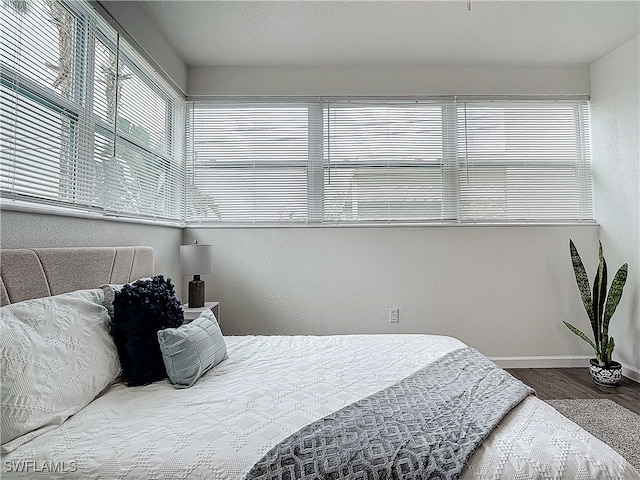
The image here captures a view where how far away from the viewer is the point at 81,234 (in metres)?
1.95

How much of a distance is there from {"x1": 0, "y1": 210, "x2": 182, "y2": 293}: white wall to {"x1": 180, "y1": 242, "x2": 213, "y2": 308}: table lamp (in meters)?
0.23

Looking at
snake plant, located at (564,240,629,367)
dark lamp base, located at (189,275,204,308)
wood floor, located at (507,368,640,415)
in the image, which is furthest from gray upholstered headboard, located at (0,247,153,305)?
snake plant, located at (564,240,629,367)

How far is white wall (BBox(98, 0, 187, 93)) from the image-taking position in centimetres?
235

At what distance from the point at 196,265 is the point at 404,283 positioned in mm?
1821

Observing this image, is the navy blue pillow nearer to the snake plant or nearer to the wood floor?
the wood floor

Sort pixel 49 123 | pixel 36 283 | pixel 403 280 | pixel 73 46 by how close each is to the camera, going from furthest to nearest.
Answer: pixel 403 280 < pixel 73 46 < pixel 49 123 < pixel 36 283

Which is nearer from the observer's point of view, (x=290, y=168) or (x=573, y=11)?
(x=573, y=11)

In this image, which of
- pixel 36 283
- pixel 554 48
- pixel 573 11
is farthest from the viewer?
pixel 554 48

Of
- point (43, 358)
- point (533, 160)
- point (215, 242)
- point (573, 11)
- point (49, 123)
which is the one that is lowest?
point (43, 358)

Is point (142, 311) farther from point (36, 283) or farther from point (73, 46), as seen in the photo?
point (73, 46)

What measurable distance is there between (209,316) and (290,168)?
185 centimetres

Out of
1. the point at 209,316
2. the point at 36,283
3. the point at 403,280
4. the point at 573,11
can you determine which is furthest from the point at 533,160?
the point at 36,283

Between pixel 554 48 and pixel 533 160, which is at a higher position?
pixel 554 48

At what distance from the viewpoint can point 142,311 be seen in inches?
63.5
